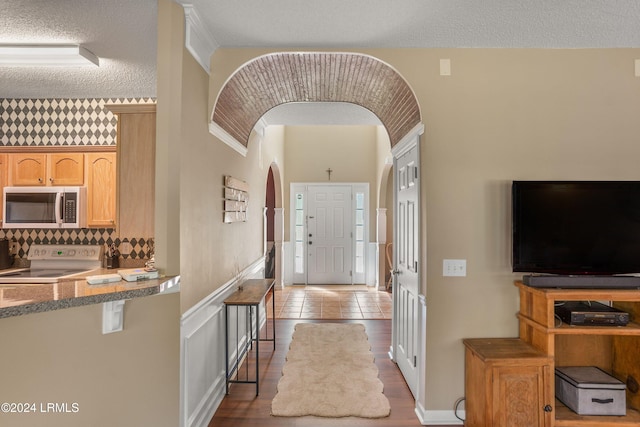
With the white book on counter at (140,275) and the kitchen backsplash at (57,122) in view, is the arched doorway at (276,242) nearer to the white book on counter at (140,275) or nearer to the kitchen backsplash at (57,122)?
the kitchen backsplash at (57,122)

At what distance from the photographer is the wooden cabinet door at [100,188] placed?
3.45 meters

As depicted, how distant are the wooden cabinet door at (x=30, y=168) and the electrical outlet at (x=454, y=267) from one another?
148 inches

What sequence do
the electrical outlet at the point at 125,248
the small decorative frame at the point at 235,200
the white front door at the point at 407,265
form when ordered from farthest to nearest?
1. the electrical outlet at the point at 125,248
2. the small decorative frame at the point at 235,200
3. the white front door at the point at 407,265

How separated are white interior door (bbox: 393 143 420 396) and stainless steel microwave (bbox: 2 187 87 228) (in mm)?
3058

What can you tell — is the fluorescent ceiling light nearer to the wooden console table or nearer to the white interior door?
the wooden console table

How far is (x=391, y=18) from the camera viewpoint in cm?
223

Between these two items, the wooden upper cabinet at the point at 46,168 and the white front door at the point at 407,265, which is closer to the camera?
the white front door at the point at 407,265

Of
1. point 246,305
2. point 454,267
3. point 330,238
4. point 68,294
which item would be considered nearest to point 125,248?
point 246,305

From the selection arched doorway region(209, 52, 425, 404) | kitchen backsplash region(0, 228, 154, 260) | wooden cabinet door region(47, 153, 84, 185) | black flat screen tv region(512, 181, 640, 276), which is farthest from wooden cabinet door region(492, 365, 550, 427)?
wooden cabinet door region(47, 153, 84, 185)

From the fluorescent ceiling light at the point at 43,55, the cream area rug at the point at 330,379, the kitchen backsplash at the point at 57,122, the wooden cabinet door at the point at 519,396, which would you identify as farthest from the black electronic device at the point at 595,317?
the kitchen backsplash at the point at 57,122

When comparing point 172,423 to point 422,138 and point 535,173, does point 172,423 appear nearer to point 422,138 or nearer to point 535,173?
point 422,138

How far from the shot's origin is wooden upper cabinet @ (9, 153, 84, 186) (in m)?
3.47

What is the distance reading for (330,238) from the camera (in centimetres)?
763

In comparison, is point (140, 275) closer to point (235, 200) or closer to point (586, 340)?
point (235, 200)
